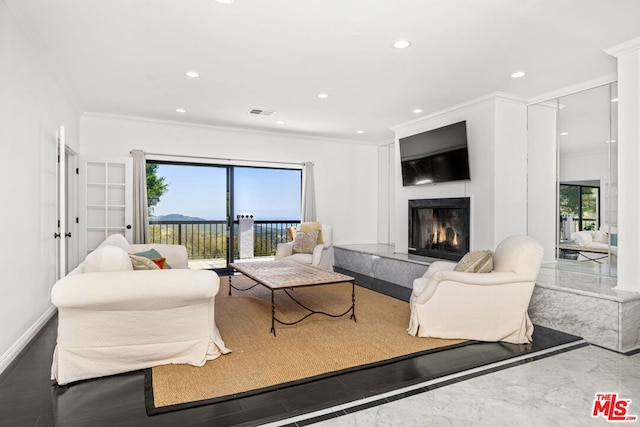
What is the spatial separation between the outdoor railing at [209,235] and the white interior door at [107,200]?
78cm

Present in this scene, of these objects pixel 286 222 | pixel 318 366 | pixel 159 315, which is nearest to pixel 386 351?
pixel 318 366

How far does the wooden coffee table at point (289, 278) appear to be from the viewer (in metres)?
3.56

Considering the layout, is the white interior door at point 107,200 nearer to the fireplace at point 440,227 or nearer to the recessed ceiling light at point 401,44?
the recessed ceiling light at point 401,44

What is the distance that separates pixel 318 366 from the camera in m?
2.68

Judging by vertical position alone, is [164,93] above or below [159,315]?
above

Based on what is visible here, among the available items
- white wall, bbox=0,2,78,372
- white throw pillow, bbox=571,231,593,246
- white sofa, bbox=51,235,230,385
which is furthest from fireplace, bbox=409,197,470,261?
white wall, bbox=0,2,78,372

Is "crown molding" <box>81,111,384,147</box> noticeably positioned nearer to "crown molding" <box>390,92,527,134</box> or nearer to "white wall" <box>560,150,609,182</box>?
"crown molding" <box>390,92,527,134</box>

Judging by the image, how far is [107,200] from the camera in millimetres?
5562

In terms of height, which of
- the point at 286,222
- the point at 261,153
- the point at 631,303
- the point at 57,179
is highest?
the point at 261,153

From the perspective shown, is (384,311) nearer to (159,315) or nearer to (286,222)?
(159,315)

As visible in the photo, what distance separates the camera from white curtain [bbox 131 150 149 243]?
5730 mm

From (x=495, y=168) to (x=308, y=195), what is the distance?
3464mm

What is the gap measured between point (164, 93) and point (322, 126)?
105 inches

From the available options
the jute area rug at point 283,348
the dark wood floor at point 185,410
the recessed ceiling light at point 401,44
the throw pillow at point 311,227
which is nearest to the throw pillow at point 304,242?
the throw pillow at point 311,227
